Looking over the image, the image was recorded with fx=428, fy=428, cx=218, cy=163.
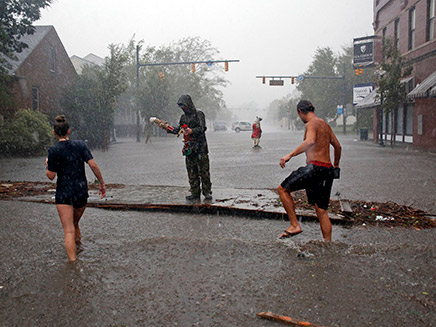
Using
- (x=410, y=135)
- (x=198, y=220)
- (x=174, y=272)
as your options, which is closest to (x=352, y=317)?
(x=174, y=272)

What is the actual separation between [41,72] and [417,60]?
23.6 metres

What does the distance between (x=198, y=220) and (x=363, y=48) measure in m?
26.7

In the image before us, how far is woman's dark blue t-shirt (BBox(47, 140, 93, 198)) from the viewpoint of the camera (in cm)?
440

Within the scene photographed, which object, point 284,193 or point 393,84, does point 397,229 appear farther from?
point 393,84

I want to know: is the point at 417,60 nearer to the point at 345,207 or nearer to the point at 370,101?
the point at 370,101

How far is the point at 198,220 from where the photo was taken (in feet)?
20.8

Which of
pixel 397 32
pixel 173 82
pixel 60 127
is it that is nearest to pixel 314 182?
pixel 60 127

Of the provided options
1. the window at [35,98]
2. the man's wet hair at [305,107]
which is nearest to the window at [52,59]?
the window at [35,98]

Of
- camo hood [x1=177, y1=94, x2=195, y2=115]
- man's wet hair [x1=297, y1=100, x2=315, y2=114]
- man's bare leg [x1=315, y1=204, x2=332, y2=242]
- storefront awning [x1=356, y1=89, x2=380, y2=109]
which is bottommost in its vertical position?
man's bare leg [x1=315, y1=204, x2=332, y2=242]

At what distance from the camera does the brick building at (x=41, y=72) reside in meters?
27.2

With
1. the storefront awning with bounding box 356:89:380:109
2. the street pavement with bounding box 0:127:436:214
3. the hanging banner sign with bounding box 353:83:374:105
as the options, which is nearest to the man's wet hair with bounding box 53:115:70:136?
the street pavement with bounding box 0:127:436:214

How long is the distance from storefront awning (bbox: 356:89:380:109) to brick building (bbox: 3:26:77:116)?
19407mm

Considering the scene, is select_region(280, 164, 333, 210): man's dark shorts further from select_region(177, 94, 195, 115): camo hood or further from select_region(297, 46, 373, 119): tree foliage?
select_region(297, 46, 373, 119): tree foliage

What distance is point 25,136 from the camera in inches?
779
